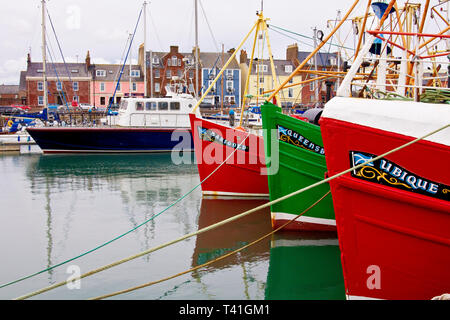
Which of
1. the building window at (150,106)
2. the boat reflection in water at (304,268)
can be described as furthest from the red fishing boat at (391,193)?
the building window at (150,106)

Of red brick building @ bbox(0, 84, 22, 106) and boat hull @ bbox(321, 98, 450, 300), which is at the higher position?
red brick building @ bbox(0, 84, 22, 106)

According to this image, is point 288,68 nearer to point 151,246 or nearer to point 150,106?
point 150,106

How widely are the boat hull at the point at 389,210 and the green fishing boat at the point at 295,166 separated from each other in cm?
422

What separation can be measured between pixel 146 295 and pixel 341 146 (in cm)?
365

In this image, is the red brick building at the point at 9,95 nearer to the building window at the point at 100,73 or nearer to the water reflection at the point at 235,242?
the building window at the point at 100,73

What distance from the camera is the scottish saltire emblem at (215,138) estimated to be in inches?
558

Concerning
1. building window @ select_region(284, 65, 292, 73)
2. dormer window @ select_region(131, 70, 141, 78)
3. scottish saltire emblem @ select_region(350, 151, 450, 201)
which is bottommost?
scottish saltire emblem @ select_region(350, 151, 450, 201)

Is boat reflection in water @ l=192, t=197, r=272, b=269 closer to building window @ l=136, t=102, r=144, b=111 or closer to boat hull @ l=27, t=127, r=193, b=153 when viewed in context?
boat hull @ l=27, t=127, r=193, b=153

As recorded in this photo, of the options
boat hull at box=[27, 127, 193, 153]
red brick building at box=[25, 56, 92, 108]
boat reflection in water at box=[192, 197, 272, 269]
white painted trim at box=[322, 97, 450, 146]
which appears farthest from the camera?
red brick building at box=[25, 56, 92, 108]

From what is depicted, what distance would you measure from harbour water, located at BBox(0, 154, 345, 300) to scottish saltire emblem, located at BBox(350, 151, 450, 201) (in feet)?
7.93

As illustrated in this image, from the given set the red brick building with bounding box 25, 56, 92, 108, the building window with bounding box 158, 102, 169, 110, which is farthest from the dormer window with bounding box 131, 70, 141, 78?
the building window with bounding box 158, 102, 169, 110

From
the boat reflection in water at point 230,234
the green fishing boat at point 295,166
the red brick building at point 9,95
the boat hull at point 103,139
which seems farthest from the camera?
the red brick building at point 9,95

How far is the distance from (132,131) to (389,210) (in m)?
23.5

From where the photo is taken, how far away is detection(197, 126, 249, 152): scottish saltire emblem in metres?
14.2
